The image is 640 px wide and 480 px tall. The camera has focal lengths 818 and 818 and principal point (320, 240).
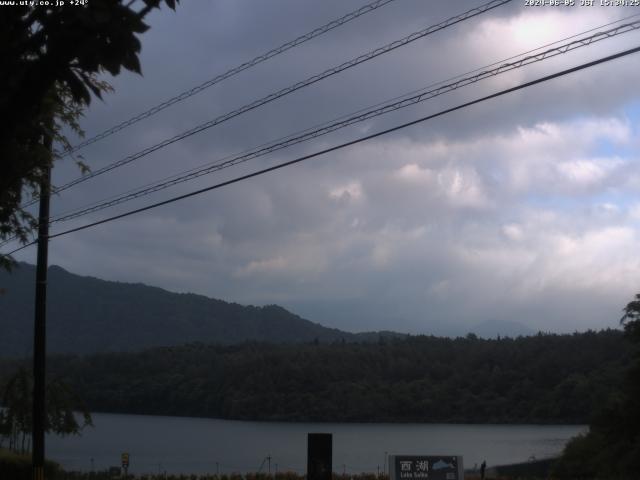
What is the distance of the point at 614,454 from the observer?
37812 millimetres

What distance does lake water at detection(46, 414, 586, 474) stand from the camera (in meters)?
63.5

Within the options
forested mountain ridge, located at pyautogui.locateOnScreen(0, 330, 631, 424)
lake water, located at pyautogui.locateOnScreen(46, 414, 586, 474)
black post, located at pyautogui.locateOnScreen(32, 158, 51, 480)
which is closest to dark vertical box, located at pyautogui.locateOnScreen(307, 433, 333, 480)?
black post, located at pyautogui.locateOnScreen(32, 158, 51, 480)

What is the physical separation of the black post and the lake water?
34.6m

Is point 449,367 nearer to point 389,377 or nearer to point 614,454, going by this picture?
point 389,377

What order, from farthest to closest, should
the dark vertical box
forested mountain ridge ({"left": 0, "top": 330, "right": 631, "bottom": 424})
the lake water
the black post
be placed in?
forested mountain ridge ({"left": 0, "top": 330, "right": 631, "bottom": 424}) → the lake water → the black post → the dark vertical box

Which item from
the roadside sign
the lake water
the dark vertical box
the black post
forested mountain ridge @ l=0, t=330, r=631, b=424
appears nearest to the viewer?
the dark vertical box

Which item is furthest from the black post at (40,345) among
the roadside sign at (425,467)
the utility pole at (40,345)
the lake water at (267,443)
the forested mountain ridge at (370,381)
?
the forested mountain ridge at (370,381)

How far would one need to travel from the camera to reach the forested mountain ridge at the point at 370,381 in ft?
329

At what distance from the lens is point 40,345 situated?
19469mm

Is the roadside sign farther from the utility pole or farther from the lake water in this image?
the lake water

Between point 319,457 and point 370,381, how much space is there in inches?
4167

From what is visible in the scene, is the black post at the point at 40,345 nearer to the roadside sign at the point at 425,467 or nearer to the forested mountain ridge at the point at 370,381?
the roadside sign at the point at 425,467

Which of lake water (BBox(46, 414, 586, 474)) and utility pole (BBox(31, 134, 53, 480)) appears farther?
lake water (BBox(46, 414, 586, 474))

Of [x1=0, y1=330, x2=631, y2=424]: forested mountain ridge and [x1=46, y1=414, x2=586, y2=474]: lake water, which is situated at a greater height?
[x1=0, y1=330, x2=631, y2=424]: forested mountain ridge
